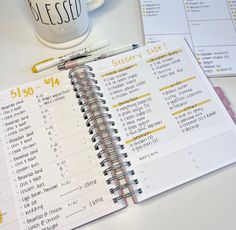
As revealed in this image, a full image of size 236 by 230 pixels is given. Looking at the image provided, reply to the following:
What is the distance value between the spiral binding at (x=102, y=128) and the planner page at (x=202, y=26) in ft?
0.47

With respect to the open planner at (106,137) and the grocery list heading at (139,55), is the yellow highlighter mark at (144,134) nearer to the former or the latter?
the open planner at (106,137)

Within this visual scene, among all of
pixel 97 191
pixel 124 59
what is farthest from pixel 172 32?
pixel 97 191

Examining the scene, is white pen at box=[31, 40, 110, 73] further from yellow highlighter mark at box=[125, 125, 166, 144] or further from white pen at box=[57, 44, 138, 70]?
yellow highlighter mark at box=[125, 125, 166, 144]

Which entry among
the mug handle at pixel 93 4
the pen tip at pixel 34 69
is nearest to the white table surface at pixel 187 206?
the pen tip at pixel 34 69

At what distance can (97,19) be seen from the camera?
1.84 ft

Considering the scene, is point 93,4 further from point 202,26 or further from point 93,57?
point 202,26

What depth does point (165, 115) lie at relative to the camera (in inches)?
17.5

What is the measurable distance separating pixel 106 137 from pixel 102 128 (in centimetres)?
2

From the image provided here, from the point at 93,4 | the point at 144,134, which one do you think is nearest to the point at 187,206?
the point at 144,134

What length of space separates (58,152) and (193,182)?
7.6 inches

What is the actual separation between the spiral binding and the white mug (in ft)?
0.22

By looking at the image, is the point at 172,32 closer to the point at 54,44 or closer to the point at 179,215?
→ the point at 54,44

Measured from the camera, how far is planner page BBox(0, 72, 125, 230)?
Answer: 1.26 feet

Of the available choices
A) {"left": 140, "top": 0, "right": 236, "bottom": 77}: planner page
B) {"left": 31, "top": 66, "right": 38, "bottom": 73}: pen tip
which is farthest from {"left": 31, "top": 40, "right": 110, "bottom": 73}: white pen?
{"left": 140, "top": 0, "right": 236, "bottom": 77}: planner page
